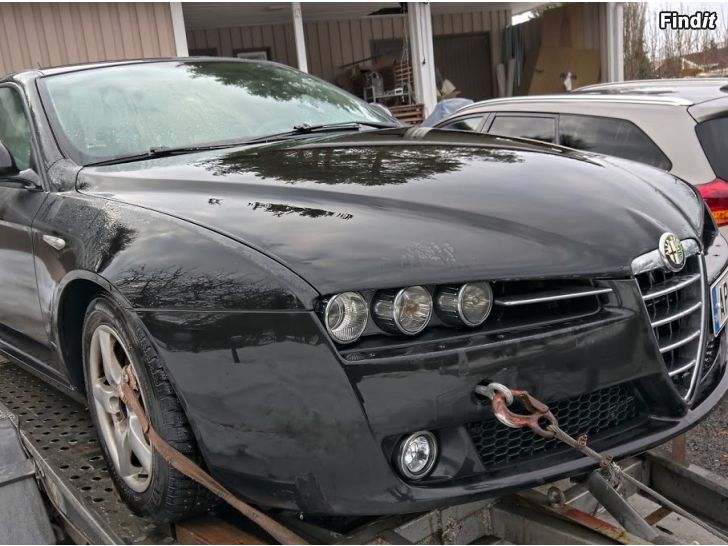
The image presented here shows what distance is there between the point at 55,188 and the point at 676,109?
343cm

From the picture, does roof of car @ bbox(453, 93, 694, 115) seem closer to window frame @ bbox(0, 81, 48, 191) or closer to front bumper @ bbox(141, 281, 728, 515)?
front bumper @ bbox(141, 281, 728, 515)

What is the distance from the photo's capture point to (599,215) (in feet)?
6.46

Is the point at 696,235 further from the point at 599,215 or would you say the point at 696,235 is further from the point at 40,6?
the point at 40,6

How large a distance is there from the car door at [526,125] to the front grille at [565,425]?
3.07 meters

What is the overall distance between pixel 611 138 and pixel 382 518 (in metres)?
3.36

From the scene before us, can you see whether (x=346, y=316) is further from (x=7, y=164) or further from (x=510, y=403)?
(x=7, y=164)

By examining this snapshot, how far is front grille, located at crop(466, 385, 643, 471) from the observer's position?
178 cm

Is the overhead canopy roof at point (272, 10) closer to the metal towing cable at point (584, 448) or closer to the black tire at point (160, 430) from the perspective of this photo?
the black tire at point (160, 430)

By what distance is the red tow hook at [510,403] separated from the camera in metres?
1.63

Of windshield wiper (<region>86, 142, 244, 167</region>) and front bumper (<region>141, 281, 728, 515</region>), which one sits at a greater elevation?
windshield wiper (<region>86, 142, 244, 167</region>)

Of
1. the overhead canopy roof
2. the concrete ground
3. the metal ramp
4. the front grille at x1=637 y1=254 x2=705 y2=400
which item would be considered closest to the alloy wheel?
the metal ramp

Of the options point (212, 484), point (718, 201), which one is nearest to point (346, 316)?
point (212, 484)

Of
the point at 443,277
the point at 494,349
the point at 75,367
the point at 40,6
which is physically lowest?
the point at 75,367

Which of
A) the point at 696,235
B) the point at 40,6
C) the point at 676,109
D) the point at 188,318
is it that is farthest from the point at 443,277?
the point at 40,6
